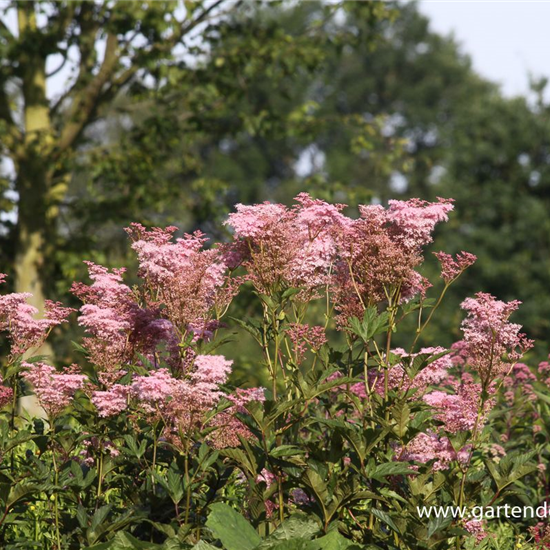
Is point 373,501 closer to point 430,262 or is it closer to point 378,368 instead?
point 378,368

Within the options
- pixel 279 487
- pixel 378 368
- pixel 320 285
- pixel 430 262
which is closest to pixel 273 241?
pixel 320 285

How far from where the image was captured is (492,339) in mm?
4438

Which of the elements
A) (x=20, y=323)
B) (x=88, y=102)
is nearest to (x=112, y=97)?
(x=88, y=102)

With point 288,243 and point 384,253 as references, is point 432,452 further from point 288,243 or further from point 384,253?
point 288,243

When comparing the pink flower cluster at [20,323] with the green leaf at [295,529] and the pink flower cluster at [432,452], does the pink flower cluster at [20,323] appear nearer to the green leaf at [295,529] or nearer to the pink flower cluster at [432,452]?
the green leaf at [295,529]

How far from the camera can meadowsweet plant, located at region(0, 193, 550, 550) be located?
4078 mm

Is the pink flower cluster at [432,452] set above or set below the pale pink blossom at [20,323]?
below

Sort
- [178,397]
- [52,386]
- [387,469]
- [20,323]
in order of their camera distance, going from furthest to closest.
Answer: [20,323] → [52,386] → [387,469] → [178,397]

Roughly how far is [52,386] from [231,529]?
3.90 ft

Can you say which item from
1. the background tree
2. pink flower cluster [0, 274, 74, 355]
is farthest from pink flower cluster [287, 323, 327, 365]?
the background tree

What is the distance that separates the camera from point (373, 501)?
457 cm

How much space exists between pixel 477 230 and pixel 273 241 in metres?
25.3

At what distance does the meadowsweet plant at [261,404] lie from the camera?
161 inches

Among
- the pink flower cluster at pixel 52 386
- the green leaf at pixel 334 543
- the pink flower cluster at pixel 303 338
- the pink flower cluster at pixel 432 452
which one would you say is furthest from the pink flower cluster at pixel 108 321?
the pink flower cluster at pixel 432 452
